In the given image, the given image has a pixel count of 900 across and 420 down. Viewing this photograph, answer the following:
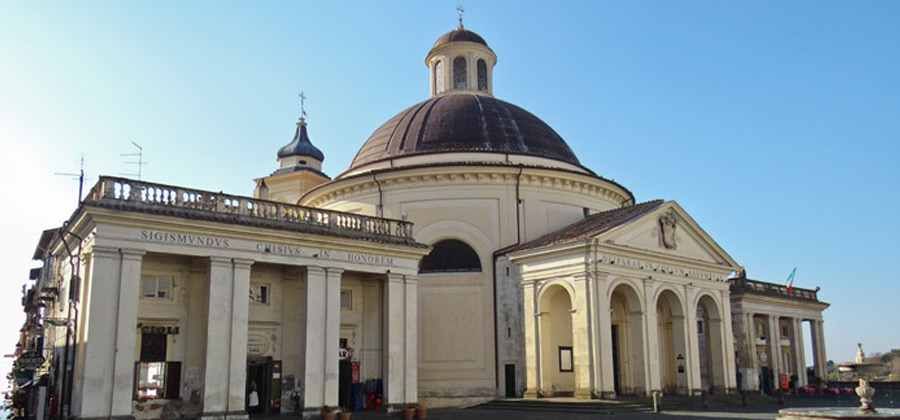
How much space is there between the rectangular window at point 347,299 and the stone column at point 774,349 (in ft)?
93.4

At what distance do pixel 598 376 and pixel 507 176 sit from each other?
32.1ft

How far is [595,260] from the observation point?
2859cm

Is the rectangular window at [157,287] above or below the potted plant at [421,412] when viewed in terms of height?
above

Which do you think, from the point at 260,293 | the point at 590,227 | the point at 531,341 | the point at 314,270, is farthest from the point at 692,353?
the point at 260,293

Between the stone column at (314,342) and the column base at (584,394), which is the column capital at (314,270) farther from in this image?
the column base at (584,394)

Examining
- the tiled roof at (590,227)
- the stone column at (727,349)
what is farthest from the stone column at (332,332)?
the stone column at (727,349)

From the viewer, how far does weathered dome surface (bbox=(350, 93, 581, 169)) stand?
116ft

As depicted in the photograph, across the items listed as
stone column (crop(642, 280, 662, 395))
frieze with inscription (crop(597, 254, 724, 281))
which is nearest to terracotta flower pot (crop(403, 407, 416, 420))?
frieze with inscription (crop(597, 254, 724, 281))

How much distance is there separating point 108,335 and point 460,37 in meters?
26.5

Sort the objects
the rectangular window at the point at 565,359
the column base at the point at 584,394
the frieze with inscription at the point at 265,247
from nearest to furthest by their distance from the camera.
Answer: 1. the frieze with inscription at the point at 265,247
2. the column base at the point at 584,394
3. the rectangular window at the point at 565,359

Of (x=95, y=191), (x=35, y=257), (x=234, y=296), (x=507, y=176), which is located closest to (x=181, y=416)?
(x=234, y=296)

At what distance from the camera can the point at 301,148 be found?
5559 centimetres

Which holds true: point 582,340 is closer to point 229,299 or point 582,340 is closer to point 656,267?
point 656,267

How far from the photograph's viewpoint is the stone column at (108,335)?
1997 cm
